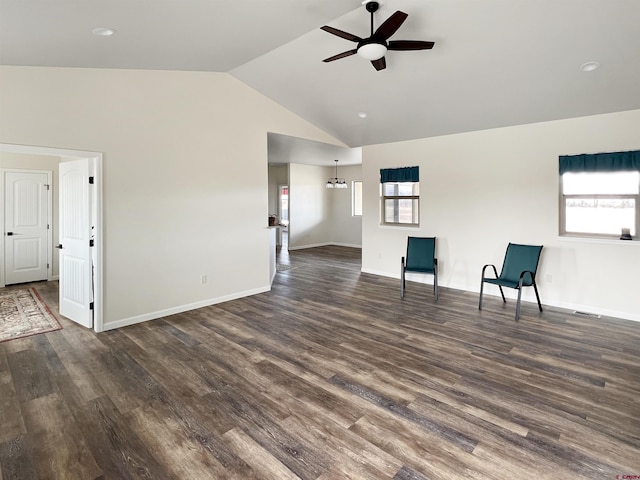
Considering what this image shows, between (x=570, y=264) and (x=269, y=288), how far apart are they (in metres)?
4.46

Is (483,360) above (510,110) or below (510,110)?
below

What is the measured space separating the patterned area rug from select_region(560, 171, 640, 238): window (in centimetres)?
681

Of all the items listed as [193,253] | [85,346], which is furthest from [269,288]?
[85,346]

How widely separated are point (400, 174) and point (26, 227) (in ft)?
22.2

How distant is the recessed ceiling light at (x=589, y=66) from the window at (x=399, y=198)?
3053 mm

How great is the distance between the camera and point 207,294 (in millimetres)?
4996

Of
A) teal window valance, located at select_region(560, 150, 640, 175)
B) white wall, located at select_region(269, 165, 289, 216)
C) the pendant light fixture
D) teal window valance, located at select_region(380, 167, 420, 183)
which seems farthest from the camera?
white wall, located at select_region(269, 165, 289, 216)

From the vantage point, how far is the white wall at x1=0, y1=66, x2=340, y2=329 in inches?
144

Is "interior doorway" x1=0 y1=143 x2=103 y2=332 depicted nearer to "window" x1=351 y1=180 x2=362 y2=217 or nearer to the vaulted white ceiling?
the vaulted white ceiling

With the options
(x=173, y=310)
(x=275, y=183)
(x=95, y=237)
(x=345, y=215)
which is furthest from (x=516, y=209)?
(x=275, y=183)

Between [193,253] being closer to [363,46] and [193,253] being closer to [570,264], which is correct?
[363,46]

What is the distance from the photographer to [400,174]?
659cm

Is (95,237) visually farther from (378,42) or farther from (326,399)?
(378,42)

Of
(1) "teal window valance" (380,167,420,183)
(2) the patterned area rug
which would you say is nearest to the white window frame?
(1) "teal window valance" (380,167,420,183)
